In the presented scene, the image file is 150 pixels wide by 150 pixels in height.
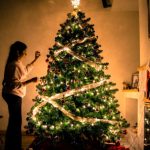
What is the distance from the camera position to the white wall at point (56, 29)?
202 inches

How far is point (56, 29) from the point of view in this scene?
16.9 ft

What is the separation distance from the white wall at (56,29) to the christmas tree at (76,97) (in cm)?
156

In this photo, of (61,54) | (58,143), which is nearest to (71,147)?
(58,143)

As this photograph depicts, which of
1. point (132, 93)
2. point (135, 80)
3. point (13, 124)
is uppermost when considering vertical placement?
point (135, 80)

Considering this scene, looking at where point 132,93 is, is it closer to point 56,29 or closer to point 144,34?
point 144,34

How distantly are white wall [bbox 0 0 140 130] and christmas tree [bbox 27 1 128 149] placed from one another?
5.12 feet

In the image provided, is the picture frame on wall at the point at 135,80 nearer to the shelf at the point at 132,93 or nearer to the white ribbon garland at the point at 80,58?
the shelf at the point at 132,93

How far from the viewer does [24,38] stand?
202 inches

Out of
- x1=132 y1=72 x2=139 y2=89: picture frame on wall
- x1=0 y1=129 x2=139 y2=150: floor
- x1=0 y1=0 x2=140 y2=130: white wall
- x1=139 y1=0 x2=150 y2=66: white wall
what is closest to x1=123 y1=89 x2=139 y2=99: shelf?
x1=132 y1=72 x2=139 y2=89: picture frame on wall

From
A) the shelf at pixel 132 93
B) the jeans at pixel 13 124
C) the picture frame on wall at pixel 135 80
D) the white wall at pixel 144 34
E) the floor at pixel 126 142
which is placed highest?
the white wall at pixel 144 34

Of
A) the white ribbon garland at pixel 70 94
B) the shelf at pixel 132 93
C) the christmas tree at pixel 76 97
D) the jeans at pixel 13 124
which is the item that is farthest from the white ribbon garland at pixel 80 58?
the shelf at pixel 132 93

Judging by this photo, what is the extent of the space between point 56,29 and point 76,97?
2.02 meters

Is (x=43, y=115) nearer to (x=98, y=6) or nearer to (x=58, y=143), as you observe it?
(x=58, y=143)

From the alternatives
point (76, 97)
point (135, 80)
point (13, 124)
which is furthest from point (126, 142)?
point (13, 124)
